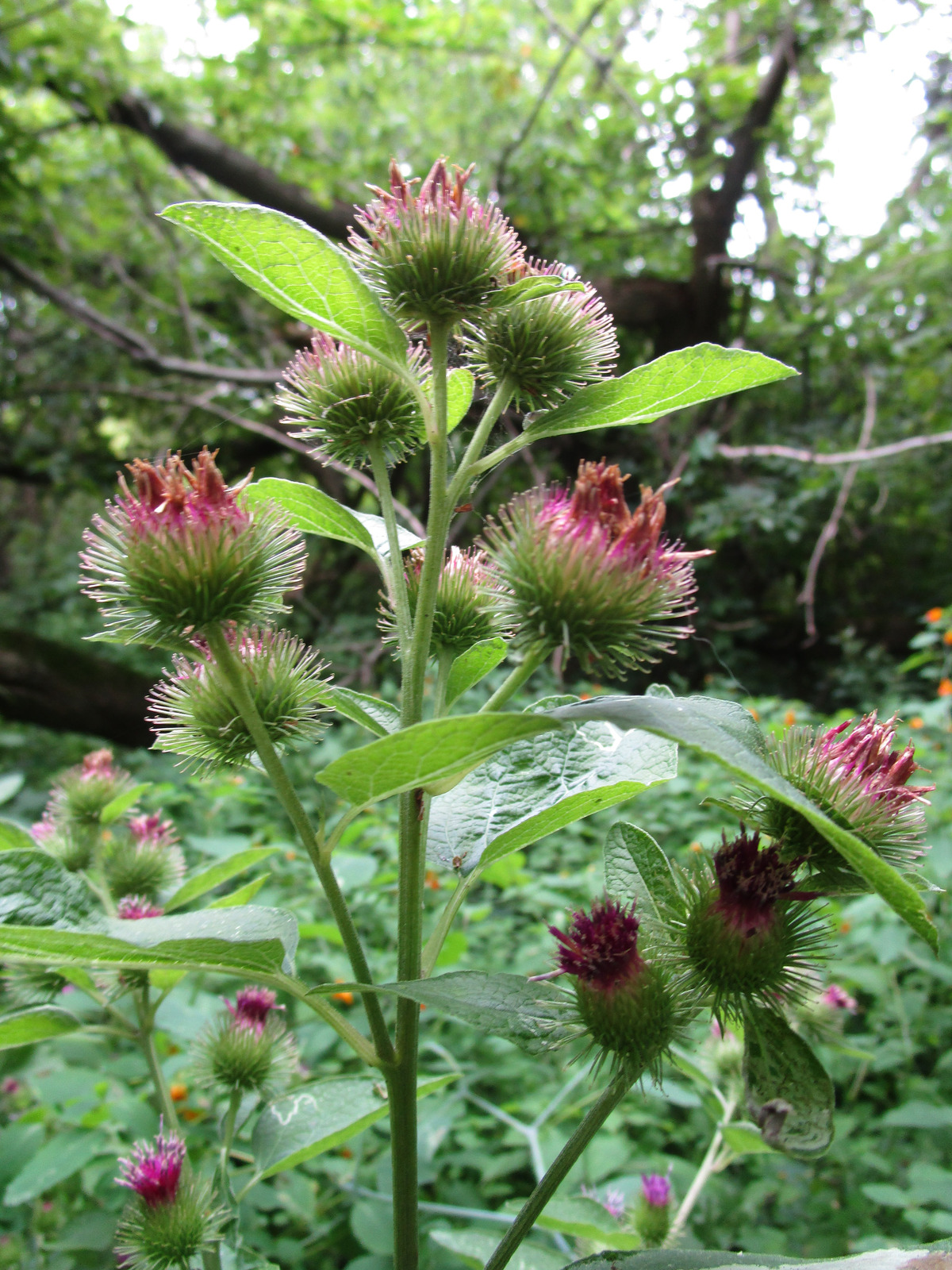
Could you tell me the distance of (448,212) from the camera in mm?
915

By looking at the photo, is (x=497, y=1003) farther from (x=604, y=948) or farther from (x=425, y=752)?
(x=425, y=752)

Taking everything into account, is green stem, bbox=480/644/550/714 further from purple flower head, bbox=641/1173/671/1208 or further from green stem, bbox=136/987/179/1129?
purple flower head, bbox=641/1173/671/1208

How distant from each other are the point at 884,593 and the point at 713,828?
6.24m

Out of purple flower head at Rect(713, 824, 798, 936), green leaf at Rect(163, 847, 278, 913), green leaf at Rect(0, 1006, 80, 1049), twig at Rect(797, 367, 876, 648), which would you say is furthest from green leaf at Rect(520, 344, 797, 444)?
twig at Rect(797, 367, 876, 648)

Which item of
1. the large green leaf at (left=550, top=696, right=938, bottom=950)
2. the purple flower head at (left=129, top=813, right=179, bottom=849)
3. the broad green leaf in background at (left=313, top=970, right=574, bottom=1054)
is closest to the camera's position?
the large green leaf at (left=550, top=696, right=938, bottom=950)

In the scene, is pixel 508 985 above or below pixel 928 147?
below

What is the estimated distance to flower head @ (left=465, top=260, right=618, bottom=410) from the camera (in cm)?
97

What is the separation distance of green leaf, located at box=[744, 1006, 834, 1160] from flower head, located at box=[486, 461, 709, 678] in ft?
1.39

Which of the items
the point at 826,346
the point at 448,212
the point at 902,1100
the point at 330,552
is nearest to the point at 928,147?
the point at 826,346

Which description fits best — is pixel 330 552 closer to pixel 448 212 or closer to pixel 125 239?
pixel 125 239

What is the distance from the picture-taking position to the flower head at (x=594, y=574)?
2.63ft

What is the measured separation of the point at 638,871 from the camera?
1016 mm

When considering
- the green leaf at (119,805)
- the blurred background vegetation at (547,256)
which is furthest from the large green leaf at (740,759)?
the blurred background vegetation at (547,256)

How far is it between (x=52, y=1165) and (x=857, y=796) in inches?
69.8
